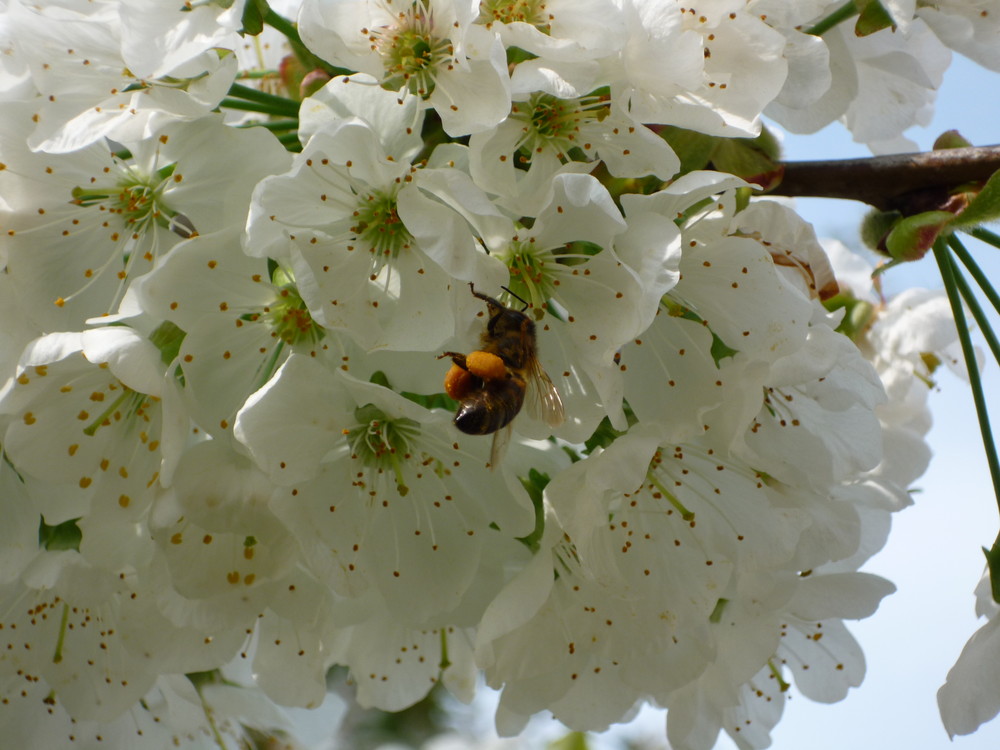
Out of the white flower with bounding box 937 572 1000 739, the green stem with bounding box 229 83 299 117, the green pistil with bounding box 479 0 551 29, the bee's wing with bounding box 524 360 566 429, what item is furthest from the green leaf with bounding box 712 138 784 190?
the white flower with bounding box 937 572 1000 739

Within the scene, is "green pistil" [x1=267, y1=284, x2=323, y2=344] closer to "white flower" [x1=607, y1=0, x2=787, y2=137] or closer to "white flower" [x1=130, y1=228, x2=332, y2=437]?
"white flower" [x1=130, y1=228, x2=332, y2=437]

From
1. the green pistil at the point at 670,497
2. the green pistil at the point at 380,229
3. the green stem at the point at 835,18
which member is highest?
the green stem at the point at 835,18

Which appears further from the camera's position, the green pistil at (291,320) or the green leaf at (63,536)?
the green leaf at (63,536)

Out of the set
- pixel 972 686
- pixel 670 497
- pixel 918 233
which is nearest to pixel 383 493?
pixel 670 497

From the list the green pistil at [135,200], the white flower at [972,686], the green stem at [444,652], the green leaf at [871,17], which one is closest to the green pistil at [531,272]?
the green pistil at [135,200]

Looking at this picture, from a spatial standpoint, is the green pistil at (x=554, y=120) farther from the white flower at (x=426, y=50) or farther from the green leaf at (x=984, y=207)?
the green leaf at (x=984, y=207)

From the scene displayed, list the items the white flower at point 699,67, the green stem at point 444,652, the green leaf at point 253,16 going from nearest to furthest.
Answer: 1. the white flower at point 699,67
2. the green leaf at point 253,16
3. the green stem at point 444,652
